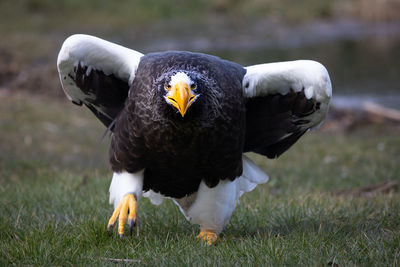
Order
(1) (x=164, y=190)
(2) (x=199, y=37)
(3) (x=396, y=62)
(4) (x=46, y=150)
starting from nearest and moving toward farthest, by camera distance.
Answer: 1. (1) (x=164, y=190)
2. (4) (x=46, y=150)
3. (3) (x=396, y=62)
4. (2) (x=199, y=37)

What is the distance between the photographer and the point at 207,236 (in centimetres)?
408

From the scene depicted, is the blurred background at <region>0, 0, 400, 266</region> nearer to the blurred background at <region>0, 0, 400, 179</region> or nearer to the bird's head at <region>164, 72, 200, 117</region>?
the blurred background at <region>0, 0, 400, 179</region>

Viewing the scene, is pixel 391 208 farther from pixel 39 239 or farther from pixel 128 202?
pixel 39 239

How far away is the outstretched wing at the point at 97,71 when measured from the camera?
13.6ft

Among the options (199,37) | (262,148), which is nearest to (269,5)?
(199,37)

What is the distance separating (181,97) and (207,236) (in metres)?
1.18

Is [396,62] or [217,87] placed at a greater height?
[217,87]

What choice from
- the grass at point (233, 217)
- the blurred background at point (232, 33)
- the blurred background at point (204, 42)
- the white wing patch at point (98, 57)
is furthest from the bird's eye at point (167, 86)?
the blurred background at point (232, 33)

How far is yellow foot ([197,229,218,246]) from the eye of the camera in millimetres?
3915

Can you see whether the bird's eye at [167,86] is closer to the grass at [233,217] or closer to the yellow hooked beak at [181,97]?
the yellow hooked beak at [181,97]

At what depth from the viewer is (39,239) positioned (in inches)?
144

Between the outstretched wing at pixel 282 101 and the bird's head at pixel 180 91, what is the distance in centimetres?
74

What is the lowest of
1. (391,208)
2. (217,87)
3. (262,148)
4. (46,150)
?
(46,150)

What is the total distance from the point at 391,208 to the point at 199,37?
1616 cm
